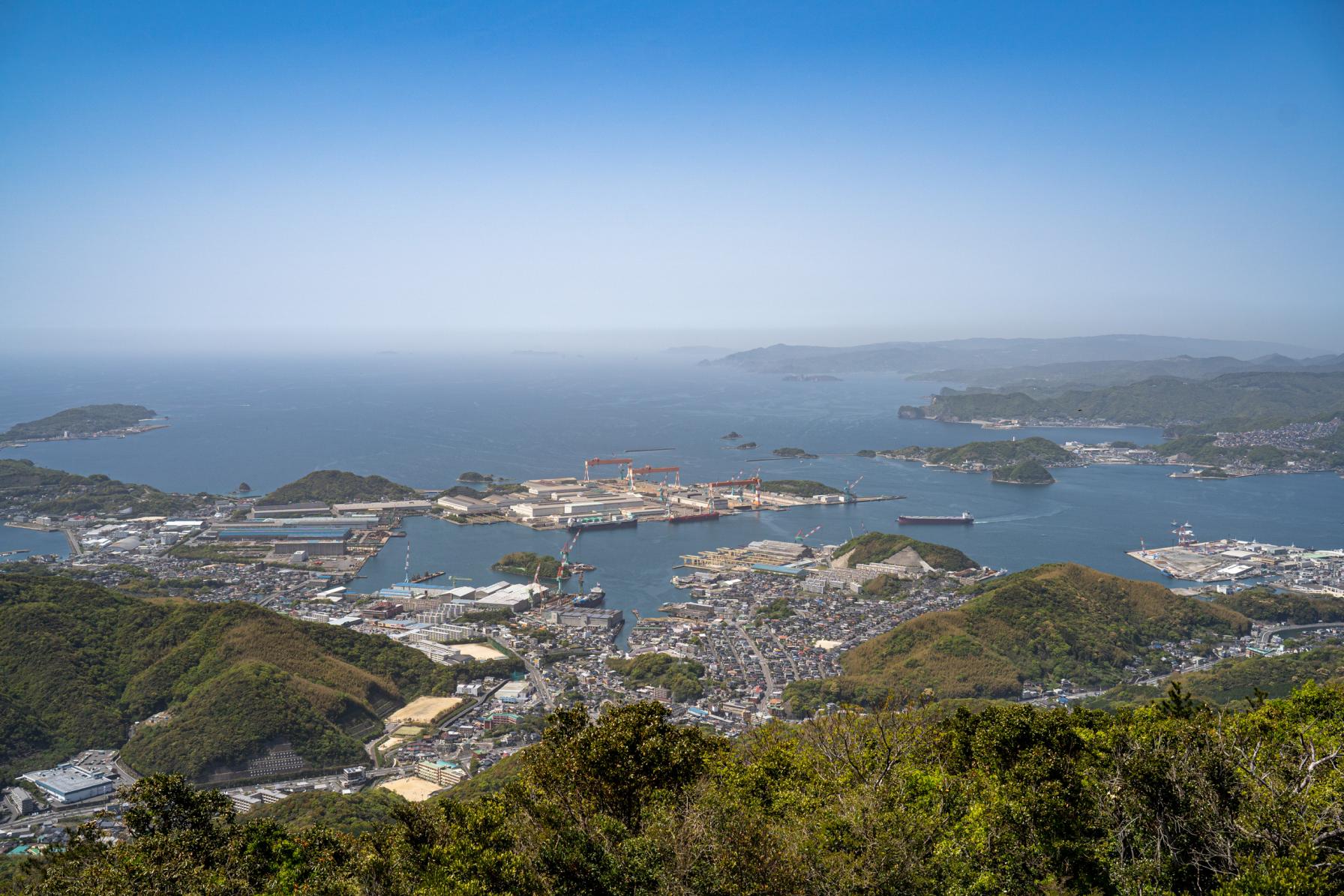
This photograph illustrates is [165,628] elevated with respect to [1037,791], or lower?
lower

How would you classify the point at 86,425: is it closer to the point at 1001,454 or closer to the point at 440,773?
the point at 440,773

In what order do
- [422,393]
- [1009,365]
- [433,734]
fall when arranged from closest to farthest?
[433,734] → [422,393] → [1009,365]

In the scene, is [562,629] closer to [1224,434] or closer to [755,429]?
[755,429]

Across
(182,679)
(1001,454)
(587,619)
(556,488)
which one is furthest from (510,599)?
(1001,454)

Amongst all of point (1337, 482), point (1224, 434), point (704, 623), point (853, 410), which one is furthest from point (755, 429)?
point (704, 623)

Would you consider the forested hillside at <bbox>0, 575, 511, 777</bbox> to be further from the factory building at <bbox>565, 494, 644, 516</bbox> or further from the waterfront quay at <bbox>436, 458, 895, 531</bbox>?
the factory building at <bbox>565, 494, 644, 516</bbox>

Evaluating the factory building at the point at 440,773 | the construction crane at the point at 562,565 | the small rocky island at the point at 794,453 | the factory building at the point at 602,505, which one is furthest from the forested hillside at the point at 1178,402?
the factory building at the point at 440,773

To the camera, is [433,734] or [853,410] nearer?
[433,734]

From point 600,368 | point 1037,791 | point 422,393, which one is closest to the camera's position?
point 1037,791
